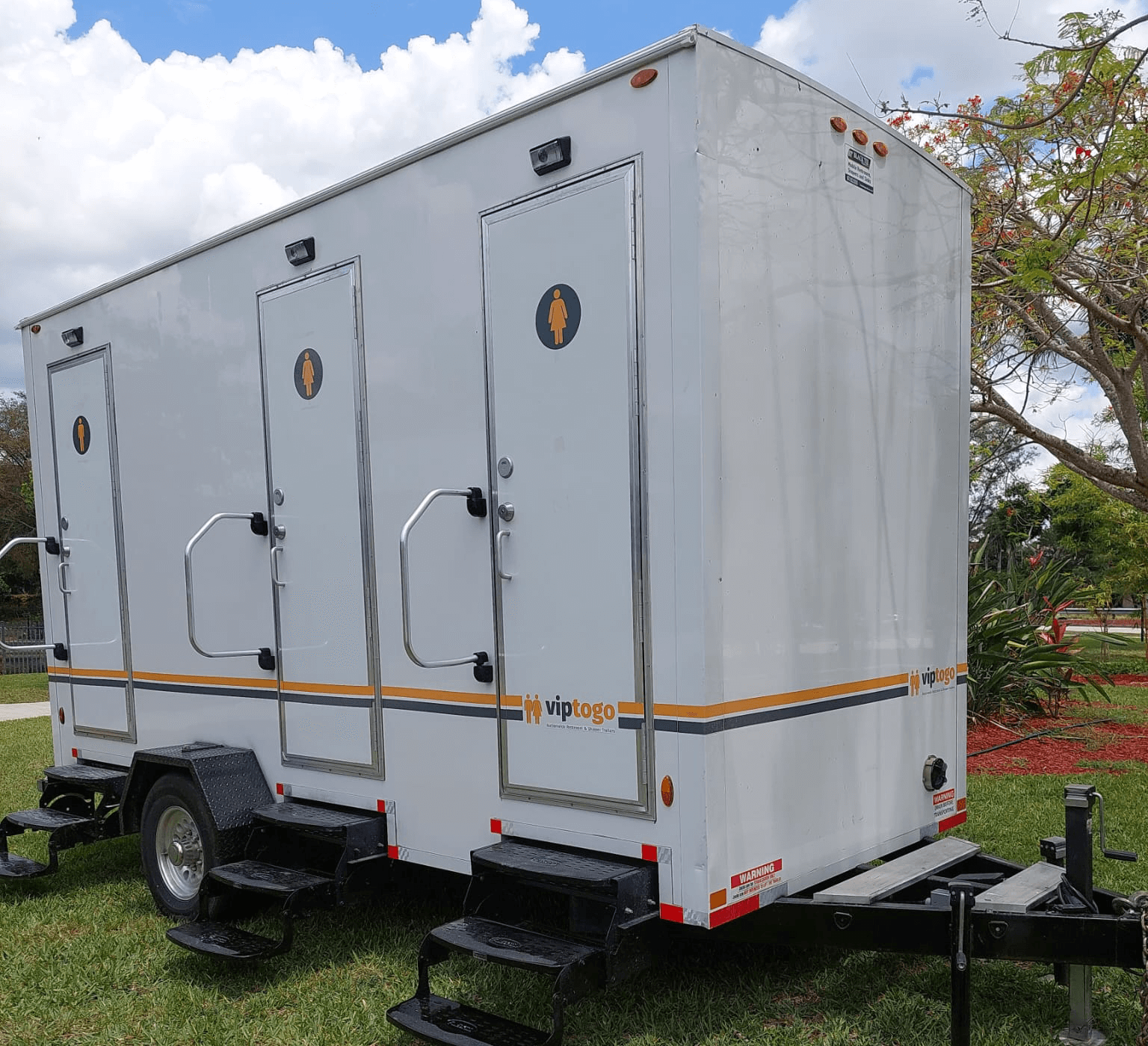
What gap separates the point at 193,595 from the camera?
529cm

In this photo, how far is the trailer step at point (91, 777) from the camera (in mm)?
5949

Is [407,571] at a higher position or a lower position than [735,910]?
higher

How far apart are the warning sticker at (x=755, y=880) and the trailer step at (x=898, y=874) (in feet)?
0.49

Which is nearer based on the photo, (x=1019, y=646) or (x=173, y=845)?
(x=173, y=845)

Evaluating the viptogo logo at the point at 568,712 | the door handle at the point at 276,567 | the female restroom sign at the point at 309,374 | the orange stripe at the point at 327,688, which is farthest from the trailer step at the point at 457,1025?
the female restroom sign at the point at 309,374

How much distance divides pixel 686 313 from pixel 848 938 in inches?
82.4

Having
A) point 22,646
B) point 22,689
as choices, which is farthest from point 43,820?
point 22,689

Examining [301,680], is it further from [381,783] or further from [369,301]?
[369,301]

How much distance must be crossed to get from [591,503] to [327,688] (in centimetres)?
182

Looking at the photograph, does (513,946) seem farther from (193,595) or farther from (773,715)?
(193,595)

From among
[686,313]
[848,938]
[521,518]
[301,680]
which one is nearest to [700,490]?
[686,313]

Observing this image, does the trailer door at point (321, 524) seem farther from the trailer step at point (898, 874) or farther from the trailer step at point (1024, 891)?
the trailer step at point (1024, 891)

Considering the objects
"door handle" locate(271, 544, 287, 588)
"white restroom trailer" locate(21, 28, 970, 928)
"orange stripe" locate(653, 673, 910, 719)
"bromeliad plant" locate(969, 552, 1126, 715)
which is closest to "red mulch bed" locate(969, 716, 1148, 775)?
"bromeliad plant" locate(969, 552, 1126, 715)

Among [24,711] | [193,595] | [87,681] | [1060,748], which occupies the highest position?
[193,595]
